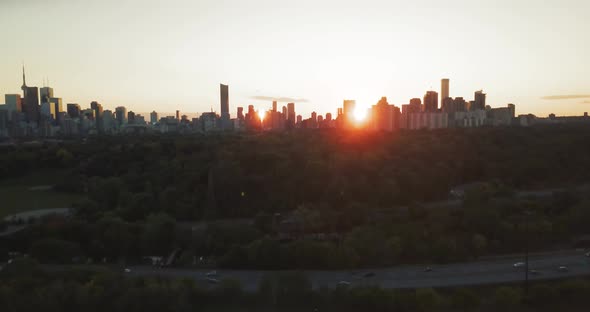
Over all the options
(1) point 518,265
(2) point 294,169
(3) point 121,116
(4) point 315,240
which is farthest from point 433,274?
(3) point 121,116

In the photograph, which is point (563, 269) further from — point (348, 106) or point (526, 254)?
point (348, 106)

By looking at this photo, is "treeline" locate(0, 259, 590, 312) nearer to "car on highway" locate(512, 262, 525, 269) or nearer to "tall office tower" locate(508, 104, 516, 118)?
"car on highway" locate(512, 262, 525, 269)

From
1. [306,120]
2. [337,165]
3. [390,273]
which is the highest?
[306,120]

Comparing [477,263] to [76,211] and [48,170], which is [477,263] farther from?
[48,170]

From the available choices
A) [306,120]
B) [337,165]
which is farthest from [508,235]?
[306,120]

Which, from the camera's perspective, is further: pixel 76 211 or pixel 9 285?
pixel 76 211

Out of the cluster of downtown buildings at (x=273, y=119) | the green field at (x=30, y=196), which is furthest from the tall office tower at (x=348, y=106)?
the green field at (x=30, y=196)

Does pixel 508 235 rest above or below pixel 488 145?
below
